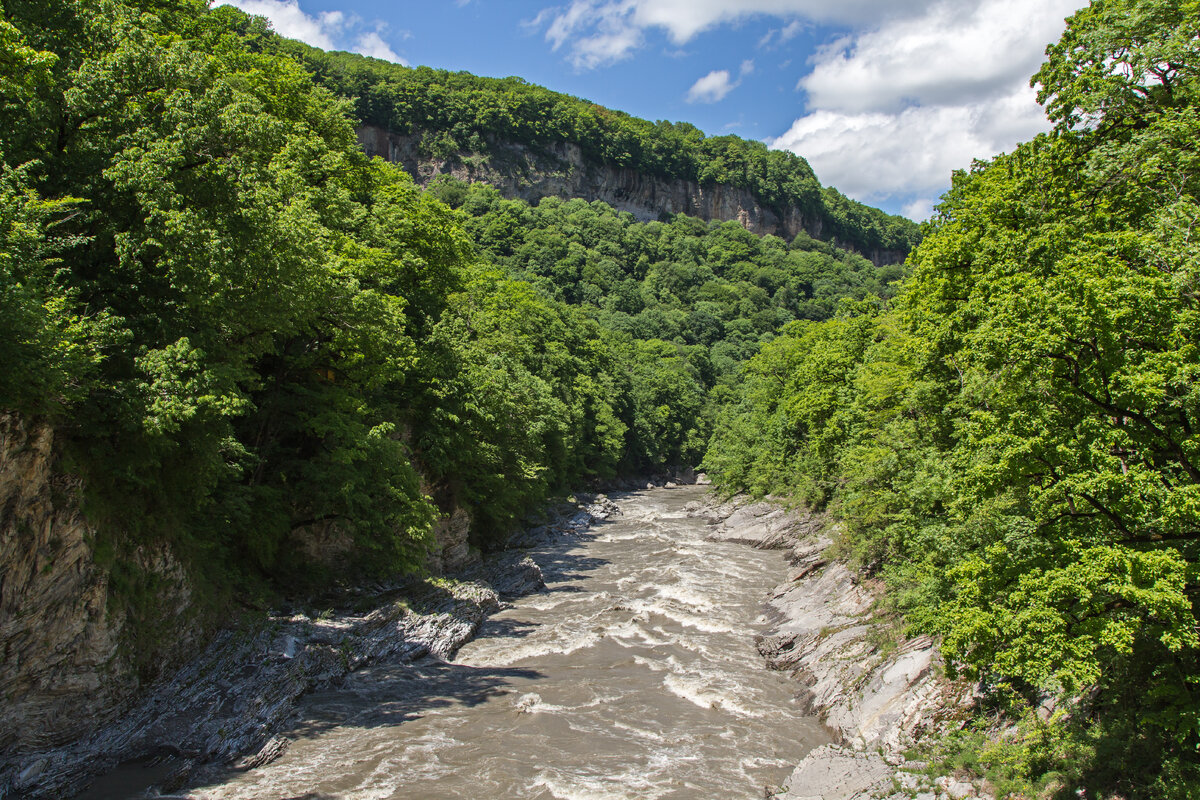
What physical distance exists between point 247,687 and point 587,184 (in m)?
148

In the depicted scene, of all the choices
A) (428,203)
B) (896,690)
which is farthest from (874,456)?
(428,203)

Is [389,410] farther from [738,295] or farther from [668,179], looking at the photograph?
[668,179]

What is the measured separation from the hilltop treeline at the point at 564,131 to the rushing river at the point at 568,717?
10439 centimetres

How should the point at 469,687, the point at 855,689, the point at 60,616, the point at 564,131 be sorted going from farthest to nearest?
the point at 564,131 < the point at 469,687 < the point at 855,689 < the point at 60,616

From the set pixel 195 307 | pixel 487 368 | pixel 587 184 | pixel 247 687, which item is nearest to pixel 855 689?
pixel 247 687

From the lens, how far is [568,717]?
15555 mm

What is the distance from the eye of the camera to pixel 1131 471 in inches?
318

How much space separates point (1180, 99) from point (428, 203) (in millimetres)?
28916

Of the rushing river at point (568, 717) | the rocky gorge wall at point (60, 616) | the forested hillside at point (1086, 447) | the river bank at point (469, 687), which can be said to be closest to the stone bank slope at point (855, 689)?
the river bank at point (469, 687)

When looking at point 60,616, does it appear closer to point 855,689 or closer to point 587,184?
point 855,689

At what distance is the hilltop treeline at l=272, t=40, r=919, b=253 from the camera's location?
132 meters

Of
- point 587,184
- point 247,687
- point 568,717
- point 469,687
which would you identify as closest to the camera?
point 247,687

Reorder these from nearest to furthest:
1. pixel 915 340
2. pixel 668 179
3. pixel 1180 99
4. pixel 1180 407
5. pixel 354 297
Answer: pixel 1180 407 < pixel 1180 99 < pixel 915 340 < pixel 354 297 < pixel 668 179

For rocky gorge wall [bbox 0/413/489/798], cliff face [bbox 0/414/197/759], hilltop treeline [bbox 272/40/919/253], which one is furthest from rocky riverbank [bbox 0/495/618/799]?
hilltop treeline [bbox 272/40/919/253]
